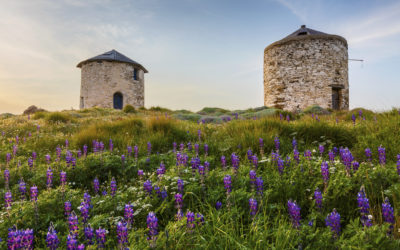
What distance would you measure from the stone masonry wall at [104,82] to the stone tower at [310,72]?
19.2 m

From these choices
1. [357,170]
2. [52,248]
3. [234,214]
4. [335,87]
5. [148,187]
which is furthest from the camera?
[335,87]

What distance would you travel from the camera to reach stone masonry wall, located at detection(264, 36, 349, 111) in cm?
2044

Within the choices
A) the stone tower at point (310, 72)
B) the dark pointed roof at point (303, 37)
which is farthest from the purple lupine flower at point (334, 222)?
the dark pointed roof at point (303, 37)

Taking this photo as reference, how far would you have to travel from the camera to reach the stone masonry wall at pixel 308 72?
20.4 m

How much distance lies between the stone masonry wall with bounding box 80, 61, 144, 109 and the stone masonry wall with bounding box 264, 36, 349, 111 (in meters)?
19.3

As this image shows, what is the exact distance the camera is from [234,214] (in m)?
2.42

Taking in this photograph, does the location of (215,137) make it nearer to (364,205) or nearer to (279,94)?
(364,205)

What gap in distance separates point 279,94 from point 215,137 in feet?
53.9

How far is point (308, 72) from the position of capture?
20.5 metres

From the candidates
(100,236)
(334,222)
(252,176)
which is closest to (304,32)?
(252,176)

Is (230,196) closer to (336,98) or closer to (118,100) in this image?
(336,98)

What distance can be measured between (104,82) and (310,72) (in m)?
23.3

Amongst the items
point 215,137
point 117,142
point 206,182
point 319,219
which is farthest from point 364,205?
point 117,142

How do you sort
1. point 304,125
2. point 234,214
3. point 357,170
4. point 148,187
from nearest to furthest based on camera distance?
point 234,214 < point 148,187 < point 357,170 < point 304,125
